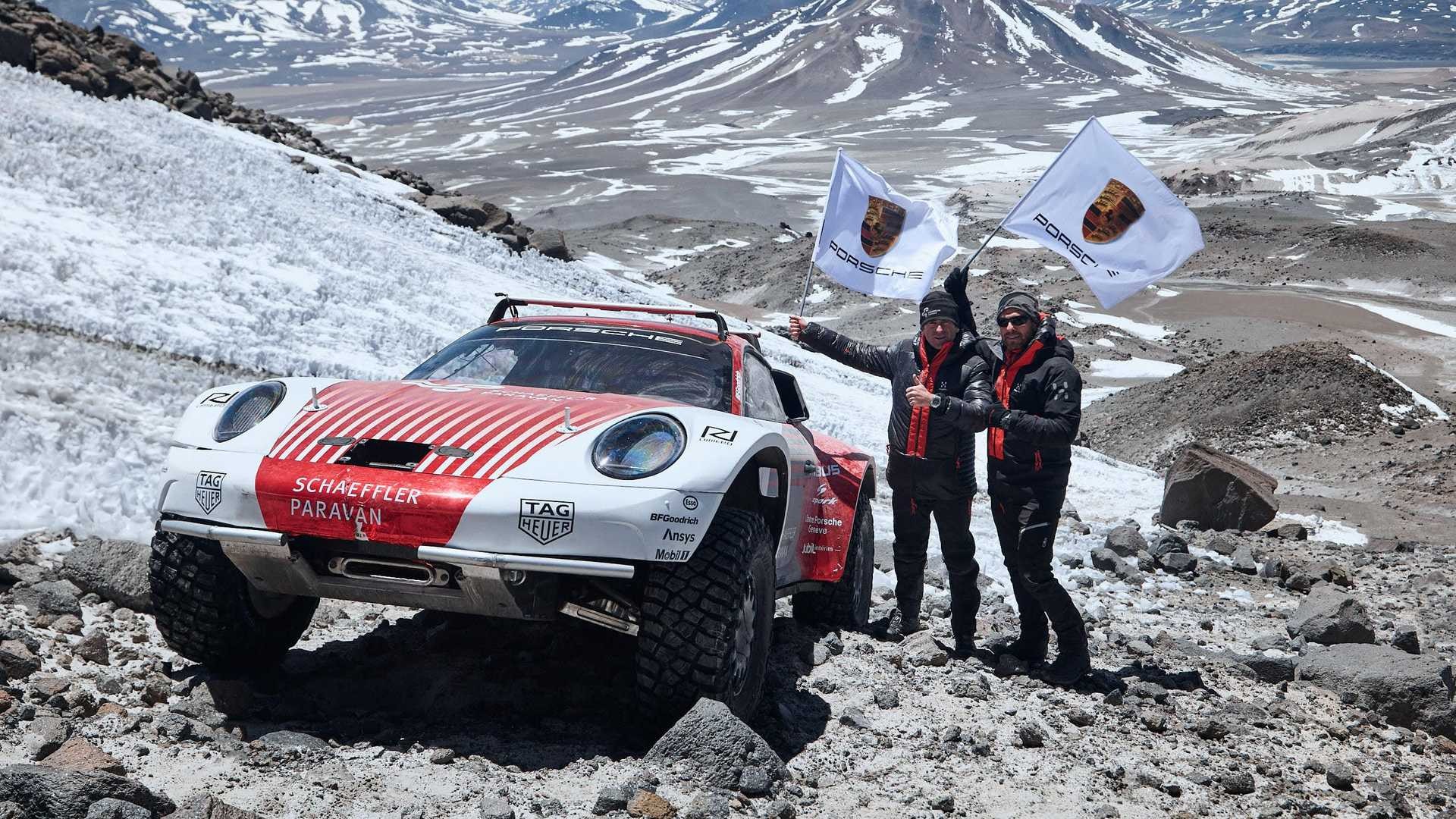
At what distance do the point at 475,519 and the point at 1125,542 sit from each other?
7.00 metres

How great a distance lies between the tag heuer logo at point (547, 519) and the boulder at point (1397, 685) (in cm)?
415

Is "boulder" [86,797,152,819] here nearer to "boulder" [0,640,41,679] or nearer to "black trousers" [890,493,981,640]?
"boulder" [0,640,41,679]

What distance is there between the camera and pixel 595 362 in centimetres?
593

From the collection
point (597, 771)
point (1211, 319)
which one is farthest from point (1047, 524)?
point (1211, 319)

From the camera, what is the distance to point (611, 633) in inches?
244

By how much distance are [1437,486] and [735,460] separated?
13.8 m

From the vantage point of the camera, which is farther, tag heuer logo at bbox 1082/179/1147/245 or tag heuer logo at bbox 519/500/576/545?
tag heuer logo at bbox 1082/179/1147/245

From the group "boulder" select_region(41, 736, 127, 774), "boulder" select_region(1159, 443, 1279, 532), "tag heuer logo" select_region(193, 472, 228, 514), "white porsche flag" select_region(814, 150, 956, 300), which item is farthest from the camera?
"boulder" select_region(1159, 443, 1279, 532)

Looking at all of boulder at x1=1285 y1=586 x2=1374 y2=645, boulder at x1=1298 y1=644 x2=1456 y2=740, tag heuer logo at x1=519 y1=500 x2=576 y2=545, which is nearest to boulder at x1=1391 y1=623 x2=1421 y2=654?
boulder at x1=1285 y1=586 x2=1374 y2=645

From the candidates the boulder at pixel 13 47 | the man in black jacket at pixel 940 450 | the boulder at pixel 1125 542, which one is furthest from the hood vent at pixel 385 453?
the boulder at pixel 13 47

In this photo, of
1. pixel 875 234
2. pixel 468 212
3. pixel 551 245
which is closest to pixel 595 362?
pixel 875 234

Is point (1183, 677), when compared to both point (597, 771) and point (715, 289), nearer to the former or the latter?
point (597, 771)

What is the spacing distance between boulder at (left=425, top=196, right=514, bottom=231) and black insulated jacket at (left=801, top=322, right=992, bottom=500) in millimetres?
19909

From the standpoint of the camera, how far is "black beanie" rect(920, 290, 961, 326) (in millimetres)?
6613
